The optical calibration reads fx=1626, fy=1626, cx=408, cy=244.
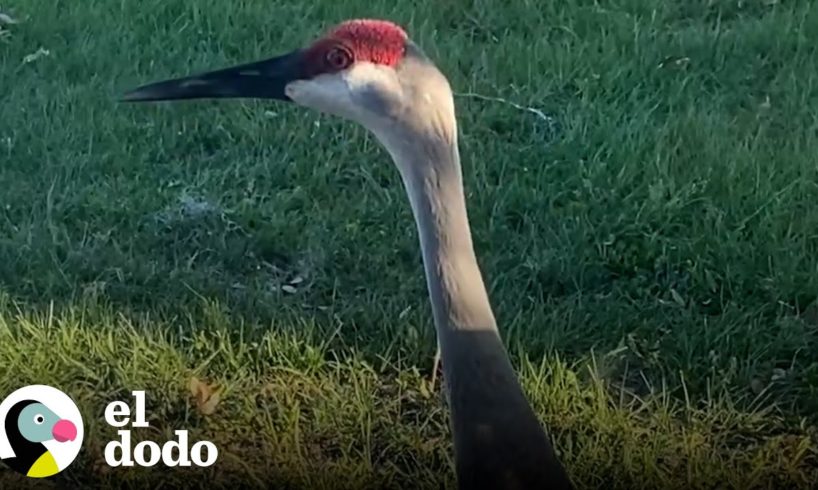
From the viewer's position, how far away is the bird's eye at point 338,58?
1556 mm

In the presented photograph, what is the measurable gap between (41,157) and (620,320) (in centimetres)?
70

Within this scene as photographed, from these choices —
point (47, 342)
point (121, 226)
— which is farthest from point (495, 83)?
point (47, 342)

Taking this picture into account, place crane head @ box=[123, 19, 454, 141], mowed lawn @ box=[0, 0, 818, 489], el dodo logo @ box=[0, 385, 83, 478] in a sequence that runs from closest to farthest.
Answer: crane head @ box=[123, 19, 454, 141], el dodo logo @ box=[0, 385, 83, 478], mowed lawn @ box=[0, 0, 818, 489]

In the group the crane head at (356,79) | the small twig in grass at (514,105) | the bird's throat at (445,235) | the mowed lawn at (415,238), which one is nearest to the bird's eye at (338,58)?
the crane head at (356,79)

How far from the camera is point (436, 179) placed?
5.14ft

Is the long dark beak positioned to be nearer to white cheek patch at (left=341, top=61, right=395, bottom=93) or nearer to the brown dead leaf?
white cheek patch at (left=341, top=61, right=395, bottom=93)

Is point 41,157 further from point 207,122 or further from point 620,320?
point 620,320

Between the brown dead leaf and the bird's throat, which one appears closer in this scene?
the bird's throat

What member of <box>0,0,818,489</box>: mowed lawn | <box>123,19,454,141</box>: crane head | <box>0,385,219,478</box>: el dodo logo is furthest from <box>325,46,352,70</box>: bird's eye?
<box>0,385,219,478</box>: el dodo logo

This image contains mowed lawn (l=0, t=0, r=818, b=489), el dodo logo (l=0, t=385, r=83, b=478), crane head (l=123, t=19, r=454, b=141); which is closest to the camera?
crane head (l=123, t=19, r=454, b=141)

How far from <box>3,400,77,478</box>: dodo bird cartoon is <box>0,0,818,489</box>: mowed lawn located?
0.08m

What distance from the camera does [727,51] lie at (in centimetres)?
195

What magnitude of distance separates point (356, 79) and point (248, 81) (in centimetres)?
12

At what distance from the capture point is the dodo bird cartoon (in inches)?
66.7
